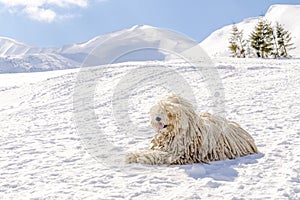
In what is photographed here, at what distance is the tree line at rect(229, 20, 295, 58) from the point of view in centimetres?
4356

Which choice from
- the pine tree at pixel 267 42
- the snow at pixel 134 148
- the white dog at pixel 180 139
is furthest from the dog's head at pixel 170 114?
the pine tree at pixel 267 42

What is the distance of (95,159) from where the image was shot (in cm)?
561

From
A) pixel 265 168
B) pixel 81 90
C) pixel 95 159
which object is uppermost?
pixel 81 90

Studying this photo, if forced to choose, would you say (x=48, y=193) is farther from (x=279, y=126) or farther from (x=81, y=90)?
(x=81, y=90)

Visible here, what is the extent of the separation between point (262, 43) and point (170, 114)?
134 feet

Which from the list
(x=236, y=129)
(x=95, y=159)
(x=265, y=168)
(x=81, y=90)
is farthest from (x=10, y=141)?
(x=81, y=90)

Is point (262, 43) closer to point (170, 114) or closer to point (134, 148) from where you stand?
point (134, 148)

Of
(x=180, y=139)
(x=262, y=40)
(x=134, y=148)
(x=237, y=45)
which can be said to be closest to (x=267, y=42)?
(x=262, y=40)

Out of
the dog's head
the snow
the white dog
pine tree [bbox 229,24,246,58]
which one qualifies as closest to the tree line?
pine tree [bbox 229,24,246,58]

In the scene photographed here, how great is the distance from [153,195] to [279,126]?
4159mm

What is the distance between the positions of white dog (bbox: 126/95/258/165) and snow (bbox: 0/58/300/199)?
0.64 ft

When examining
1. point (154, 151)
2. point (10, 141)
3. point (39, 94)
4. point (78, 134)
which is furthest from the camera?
point (39, 94)

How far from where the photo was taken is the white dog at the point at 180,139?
16.9 ft

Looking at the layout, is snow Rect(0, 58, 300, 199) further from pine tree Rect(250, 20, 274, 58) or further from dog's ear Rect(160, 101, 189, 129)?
pine tree Rect(250, 20, 274, 58)
